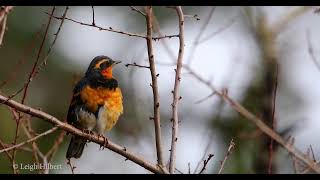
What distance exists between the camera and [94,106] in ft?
21.3

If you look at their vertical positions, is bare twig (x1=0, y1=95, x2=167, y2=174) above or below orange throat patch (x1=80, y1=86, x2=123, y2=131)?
below

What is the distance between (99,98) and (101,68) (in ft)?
1.37

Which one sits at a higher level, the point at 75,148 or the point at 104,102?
the point at 104,102

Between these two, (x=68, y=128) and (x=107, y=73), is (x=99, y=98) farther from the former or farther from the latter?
(x=68, y=128)

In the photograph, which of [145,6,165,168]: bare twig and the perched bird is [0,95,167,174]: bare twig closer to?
[145,6,165,168]: bare twig

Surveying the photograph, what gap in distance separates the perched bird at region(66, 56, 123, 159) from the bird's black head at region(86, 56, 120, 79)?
0.20 ft

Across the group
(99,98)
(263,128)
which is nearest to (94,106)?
(99,98)

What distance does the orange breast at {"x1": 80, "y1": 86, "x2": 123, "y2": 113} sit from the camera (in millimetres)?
6469

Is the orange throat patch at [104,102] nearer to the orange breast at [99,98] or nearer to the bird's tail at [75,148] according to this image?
the orange breast at [99,98]

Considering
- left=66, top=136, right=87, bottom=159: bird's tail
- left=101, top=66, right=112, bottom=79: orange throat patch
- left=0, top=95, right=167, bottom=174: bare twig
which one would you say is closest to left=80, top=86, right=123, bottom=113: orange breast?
left=101, top=66, right=112, bottom=79: orange throat patch

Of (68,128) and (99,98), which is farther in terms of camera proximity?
(99,98)

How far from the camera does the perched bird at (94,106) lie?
21.1ft

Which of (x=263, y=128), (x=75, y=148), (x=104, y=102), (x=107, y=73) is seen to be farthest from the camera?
(x=107, y=73)
